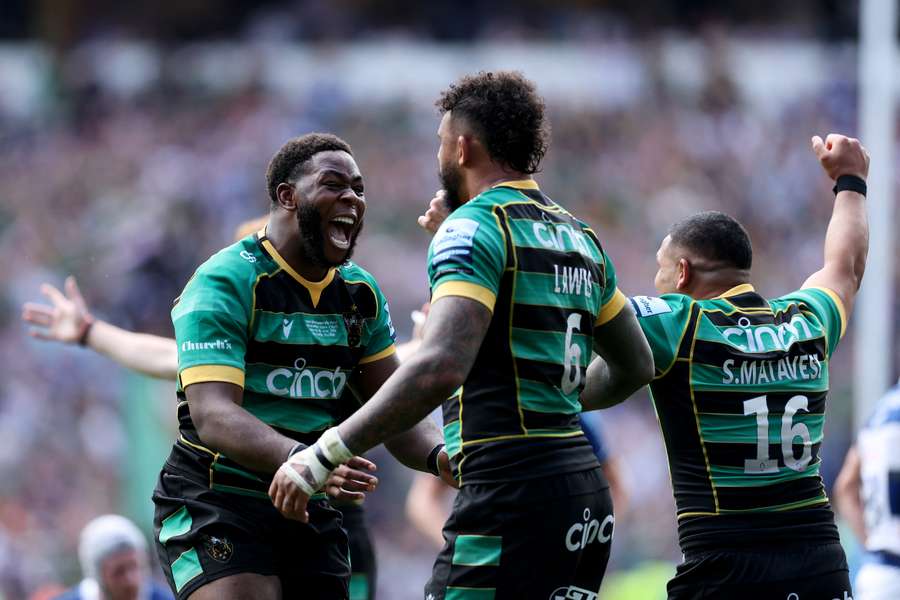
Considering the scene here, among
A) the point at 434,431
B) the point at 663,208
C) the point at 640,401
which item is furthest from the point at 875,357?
the point at 434,431

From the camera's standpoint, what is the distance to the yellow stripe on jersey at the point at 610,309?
16.1ft

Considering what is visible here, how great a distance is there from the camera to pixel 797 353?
5.45m

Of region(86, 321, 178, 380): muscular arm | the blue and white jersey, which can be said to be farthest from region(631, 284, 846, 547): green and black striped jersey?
region(86, 321, 178, 380): muscular arm

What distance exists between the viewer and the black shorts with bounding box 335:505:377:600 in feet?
22.6

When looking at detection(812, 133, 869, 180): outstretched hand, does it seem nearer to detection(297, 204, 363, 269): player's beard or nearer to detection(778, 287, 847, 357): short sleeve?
detection(778, 287, 847, 357): short sleeve

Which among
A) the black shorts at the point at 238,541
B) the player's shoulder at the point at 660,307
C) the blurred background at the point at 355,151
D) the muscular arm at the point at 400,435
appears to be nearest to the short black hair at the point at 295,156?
the muscular arm at the point at 400,435

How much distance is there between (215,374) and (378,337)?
847 mm

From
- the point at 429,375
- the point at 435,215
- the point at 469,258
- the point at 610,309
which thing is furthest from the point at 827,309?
the point at 429,375

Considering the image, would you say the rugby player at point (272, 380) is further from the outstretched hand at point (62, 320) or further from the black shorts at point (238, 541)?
the outstretched hand at point (62, 320)

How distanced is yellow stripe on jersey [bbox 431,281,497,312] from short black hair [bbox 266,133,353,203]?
111cm

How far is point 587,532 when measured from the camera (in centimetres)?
461

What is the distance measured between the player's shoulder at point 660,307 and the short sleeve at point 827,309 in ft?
1.83

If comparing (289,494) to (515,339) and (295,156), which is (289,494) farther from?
(295,156)

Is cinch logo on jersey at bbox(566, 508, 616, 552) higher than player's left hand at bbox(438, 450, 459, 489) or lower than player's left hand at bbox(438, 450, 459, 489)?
lower
